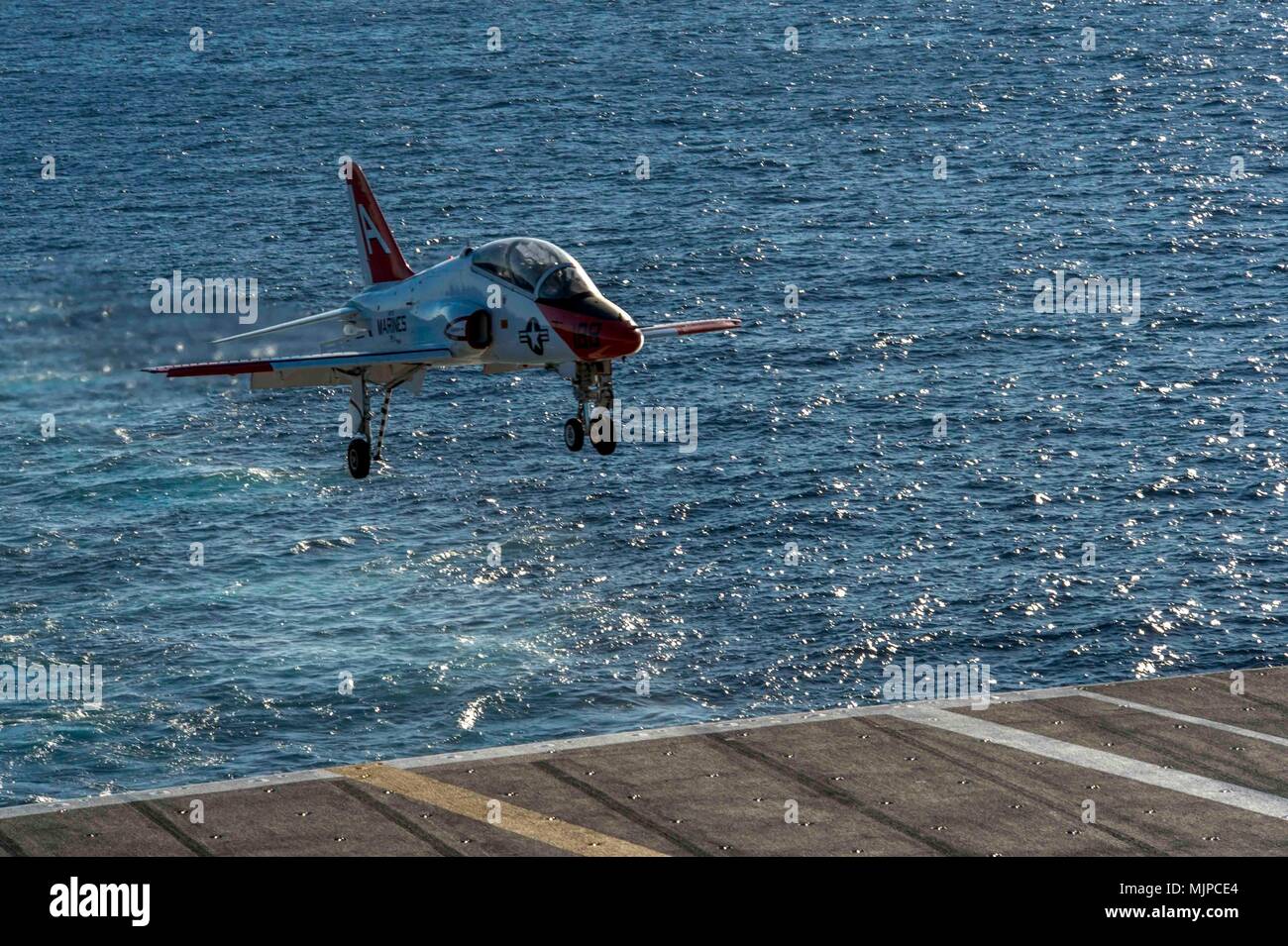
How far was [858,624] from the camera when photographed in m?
137

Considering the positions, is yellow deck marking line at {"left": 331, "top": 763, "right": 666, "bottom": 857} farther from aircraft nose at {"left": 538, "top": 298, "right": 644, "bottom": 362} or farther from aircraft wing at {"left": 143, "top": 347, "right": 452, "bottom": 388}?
aircraft nose at {"left": 538, "top": 298, "right": 644, "bottom": 362}

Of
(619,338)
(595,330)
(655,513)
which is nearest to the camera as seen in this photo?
(619,338)

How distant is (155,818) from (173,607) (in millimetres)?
61666

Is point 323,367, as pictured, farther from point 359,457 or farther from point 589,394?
point 589,394

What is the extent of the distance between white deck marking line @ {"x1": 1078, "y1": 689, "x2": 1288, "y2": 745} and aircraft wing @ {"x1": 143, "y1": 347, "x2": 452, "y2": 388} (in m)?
45.6

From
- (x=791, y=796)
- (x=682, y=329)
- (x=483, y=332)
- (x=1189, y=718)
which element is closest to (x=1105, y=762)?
(x=1189, y=718)

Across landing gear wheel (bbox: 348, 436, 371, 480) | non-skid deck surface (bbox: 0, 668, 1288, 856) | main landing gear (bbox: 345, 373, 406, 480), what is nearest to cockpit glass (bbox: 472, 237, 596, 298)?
main landing gear (bbox: 345, 373, 406, 480)

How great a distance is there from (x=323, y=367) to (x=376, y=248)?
442 inches

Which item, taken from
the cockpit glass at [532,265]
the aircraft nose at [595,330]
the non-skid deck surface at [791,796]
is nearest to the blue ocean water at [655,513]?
the non-skid deck surface at [791,796]

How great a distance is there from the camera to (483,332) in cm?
6900

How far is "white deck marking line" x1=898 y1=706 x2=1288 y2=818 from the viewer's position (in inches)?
3438

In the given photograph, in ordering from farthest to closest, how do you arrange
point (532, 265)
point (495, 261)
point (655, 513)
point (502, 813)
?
point (655, 513), point (502, 813), point (495, 261), point (532, 265)
